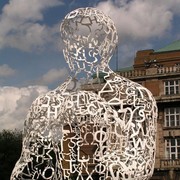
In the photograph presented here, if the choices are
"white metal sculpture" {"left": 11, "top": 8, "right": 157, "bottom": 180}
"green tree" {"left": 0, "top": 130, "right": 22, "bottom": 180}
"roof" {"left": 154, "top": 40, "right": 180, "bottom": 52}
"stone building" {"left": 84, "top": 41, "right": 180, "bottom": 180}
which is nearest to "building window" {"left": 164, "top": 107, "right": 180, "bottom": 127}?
"stone building" {"left": 84, "top": 41, "right": 180, "bottom": 180}

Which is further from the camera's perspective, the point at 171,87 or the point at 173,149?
the point at 171,87

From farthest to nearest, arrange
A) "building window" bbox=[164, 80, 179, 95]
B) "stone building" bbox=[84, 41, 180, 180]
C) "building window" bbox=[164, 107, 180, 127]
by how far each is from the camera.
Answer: "building window" bbox=[164, 80, 179, 95] → "building window" bbox=[164, 107, 180, 127] → "stone building" bbox=[84, 41, 180, 180]

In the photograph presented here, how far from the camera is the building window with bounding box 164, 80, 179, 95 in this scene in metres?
27.9

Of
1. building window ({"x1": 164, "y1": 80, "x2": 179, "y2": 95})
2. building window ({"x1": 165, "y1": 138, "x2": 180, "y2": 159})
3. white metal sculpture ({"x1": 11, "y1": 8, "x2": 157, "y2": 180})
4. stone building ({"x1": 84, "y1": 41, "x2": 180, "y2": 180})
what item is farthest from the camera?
building window ({"x1": 164, "y1": 80, "x2": 179, "y2": 95})

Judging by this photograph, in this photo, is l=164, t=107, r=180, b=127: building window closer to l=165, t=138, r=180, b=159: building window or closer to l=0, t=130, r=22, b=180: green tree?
l=165, t=138, r=180, b=159: building window

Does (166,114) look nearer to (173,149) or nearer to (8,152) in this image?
(173,149)

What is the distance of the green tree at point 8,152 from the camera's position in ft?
91.0

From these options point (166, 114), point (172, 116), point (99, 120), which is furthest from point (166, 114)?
point (99, 120)

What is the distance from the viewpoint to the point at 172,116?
91.4 feet

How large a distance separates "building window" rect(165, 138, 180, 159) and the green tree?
27.2 ft

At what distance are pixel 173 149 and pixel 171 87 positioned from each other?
3.37 m

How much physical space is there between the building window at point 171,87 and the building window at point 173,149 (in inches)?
102

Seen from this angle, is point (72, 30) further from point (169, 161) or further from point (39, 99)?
point (169, 161)

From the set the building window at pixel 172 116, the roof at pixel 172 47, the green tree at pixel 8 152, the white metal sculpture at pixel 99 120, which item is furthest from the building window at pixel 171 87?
the white metal sculpture at pixel 99 120
